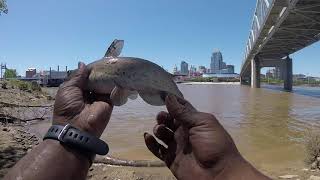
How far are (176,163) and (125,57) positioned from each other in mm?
931

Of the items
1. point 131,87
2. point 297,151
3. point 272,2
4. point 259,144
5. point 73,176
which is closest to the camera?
point 73,176

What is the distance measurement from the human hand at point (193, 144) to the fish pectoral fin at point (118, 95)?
1.07 ft

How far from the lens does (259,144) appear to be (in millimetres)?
13031

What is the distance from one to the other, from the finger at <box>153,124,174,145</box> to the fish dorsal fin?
763mm

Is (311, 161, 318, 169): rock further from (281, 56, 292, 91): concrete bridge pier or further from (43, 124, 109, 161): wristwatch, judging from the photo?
(281, 56, 292, 91): concrete bridge pier

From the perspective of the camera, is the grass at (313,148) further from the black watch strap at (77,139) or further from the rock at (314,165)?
the black watch strap at (77,139)

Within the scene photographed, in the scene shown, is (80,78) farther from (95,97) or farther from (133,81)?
(133,81)

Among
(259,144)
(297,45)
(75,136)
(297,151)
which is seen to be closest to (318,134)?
(297,151)

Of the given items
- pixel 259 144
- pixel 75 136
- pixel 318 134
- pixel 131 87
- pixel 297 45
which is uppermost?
pixel 297 45

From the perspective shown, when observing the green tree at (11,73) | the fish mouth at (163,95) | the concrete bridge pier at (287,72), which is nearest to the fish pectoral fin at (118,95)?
the fish mouth at (163,95)

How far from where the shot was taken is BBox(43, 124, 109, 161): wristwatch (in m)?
2.32

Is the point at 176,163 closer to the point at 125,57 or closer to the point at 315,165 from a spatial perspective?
the point at 125,57

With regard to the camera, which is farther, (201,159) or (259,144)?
(259,144)

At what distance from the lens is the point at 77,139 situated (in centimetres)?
232
